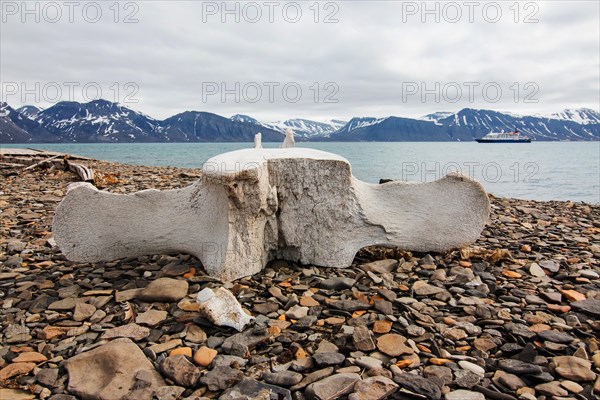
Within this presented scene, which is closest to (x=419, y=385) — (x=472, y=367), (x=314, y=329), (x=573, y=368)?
(x=472, y=367)

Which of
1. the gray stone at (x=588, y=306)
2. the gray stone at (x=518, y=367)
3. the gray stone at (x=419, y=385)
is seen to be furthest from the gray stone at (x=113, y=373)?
the gray stone at (x=588, y=306)

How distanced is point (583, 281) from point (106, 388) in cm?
466

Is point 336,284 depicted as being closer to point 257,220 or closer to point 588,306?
point 257,220

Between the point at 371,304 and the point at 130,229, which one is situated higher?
the point at 130,229

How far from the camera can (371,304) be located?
13.0 feet

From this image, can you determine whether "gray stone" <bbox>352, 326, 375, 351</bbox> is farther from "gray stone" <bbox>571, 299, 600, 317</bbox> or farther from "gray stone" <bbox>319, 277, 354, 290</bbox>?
"gray stone" <bbox>571, 299, 600, 317</bbox>

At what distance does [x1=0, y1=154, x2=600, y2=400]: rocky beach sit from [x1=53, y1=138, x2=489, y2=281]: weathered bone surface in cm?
22

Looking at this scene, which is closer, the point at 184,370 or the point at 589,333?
the point at 184,370

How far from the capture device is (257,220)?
15.4 ft

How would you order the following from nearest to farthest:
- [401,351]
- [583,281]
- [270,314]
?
[401,351]
[270,314]
[583,281]

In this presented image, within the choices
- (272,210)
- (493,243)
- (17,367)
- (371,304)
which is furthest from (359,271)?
(17,367)

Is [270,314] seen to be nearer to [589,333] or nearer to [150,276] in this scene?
[150,276]

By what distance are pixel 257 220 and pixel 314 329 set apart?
1537mm

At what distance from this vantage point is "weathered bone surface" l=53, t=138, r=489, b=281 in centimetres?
464
